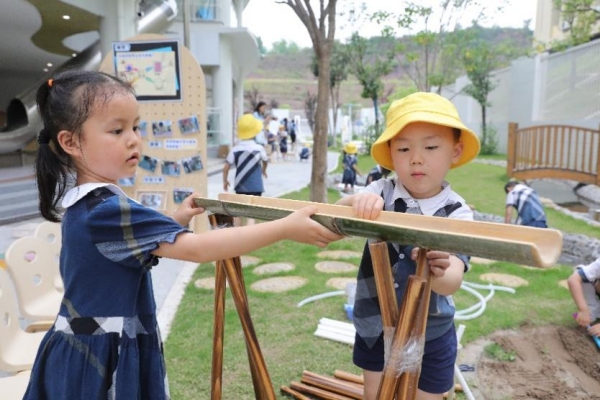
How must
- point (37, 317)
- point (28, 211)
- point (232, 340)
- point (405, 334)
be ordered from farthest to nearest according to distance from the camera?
point (28, 211) → point (232, 340) → point (37, 317) → point (405, 334)

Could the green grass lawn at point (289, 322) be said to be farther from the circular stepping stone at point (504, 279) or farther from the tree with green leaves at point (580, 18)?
the tree with green leaves at point (580, 18)

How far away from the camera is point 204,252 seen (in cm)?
137

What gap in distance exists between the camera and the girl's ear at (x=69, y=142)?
4.80 feet

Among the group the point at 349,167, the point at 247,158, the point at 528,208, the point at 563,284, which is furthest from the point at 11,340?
the point at 349,167

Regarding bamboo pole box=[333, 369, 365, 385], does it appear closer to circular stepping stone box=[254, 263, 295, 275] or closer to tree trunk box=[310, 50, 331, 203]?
circular stepping stone box=[254, 263, 295, 275]

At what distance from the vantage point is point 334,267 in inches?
212

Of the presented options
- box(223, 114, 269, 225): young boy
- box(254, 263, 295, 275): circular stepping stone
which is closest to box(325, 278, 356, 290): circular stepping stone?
box(254, 263, 295, 275): circular stepping stone

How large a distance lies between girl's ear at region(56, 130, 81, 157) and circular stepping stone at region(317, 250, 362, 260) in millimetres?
4486

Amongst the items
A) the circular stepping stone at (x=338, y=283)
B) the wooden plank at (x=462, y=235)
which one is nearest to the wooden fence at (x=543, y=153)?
the circular stepping stone at (x=338, y=283)

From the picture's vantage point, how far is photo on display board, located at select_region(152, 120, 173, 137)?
220 inches

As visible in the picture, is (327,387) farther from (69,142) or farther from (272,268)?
(272,268)

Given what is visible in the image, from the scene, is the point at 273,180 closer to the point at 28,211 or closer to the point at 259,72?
the point at 28,211

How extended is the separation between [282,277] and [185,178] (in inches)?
66.1

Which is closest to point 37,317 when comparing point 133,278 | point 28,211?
point 133,278
